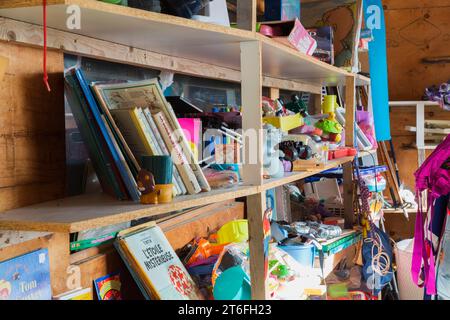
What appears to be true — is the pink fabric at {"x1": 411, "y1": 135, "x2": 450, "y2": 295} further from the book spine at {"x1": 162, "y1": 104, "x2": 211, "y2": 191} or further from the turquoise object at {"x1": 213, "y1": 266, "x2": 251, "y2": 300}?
the book spine at {"x1": 162, "y1": 104, "x2": 211, "y2": 191}

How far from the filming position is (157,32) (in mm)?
1265

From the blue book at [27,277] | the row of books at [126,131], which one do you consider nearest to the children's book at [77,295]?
the blue book at [27,277]

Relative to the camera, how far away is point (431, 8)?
14.7 ft

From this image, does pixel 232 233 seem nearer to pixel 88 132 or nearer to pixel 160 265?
pixel 160 265

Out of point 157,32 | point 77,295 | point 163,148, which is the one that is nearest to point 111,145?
point 163,148

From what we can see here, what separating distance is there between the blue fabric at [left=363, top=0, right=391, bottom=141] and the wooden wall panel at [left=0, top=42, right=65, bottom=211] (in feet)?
8.33

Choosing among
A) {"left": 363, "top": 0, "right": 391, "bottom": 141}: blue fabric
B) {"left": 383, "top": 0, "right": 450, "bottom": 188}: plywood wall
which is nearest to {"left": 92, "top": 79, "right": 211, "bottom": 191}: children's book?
{"left": 363, "top": 0, "right": 391, "bottom": 141}: blue fabric

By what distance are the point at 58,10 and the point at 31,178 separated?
15.9 inches

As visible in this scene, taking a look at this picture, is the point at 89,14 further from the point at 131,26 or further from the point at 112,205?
the point at 112,205

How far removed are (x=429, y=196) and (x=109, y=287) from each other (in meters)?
1.54

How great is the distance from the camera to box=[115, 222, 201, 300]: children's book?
143cm

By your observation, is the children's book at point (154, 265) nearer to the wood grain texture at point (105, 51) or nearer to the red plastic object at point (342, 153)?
the wood grain texture at point (105, 51)

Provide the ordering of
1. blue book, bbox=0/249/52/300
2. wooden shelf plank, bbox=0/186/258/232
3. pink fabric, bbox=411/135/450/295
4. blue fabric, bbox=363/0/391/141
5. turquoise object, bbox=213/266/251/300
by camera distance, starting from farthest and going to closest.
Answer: blue fabric, bbox=363/0/391/141 < pink fabric, bbox=411/135/450/295 < turquoise object, bbox=213/266/251/300 < blue book, bbox=0/249/52/300 < wooden shelf plank, bbox=0/186/258/232

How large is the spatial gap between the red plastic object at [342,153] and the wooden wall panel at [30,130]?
1.41 meters
